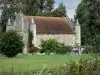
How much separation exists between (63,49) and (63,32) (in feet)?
32.4

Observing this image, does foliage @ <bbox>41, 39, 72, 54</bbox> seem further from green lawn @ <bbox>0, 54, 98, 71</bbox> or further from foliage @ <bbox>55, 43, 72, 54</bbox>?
green lawn @ <bbox>0, 54, 98, 71</bbox>

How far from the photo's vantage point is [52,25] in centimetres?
8512

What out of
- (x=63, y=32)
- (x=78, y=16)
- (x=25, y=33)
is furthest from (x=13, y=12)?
(x=78, y=16)

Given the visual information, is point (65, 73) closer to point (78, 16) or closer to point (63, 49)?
point (63, 49)

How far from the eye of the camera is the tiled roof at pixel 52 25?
8300 centimetres

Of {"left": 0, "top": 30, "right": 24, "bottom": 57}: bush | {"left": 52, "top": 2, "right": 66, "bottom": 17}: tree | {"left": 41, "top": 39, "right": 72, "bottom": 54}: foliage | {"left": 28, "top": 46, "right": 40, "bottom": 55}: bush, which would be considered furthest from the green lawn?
{"left": 52, "top": 2, "right": 66, "bottom": 17}: tree

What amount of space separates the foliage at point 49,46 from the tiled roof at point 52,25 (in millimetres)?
4094

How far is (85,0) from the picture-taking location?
36.2 m

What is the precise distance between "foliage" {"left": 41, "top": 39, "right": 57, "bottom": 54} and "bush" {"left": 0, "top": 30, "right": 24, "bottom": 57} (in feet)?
72.6

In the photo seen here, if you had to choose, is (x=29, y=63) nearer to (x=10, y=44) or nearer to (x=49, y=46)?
(x=10, y=44)

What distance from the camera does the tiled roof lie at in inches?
3268

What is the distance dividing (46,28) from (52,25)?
87.9 inches

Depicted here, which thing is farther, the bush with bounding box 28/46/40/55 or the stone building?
the stone building

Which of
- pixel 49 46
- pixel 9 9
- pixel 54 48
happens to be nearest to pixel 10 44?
pixel 49 46
